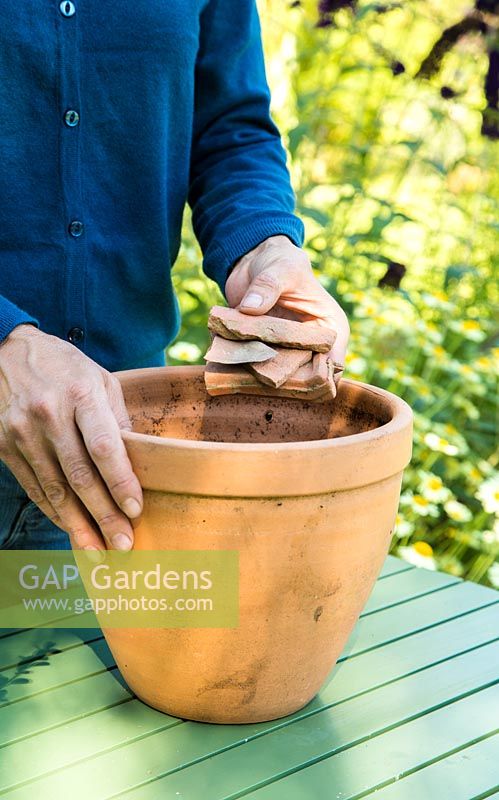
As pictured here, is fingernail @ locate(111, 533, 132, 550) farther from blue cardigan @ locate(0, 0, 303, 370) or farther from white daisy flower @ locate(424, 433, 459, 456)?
white daisy flower @ locate(424, 433, 459, 456)

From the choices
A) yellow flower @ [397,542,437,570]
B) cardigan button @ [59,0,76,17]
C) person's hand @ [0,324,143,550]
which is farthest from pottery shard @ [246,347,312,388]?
yellow flower @ [397,542,437,570]

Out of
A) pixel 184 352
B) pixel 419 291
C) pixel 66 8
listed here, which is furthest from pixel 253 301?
pixel 419 291

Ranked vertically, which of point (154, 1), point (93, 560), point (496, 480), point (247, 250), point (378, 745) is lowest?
point (496, 480)

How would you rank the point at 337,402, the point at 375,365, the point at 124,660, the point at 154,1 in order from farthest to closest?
the point at 375,365
the point at 154,1
the point at 337,402
the point at 124,660

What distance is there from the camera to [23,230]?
157 centimetres

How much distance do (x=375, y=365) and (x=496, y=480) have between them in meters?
0.51

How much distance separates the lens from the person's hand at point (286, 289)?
147 cm

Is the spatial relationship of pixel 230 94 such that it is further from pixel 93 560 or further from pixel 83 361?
pixel 93 560

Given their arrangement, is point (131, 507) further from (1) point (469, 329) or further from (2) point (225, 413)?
(1) point (469, 329)

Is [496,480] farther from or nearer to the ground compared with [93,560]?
nearer to the ground

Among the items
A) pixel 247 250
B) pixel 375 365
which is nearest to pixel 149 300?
pixel 247 250

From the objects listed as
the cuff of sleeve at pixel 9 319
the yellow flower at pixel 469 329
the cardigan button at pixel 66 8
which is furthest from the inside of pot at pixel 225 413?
the yellow flower at pixel 469 329

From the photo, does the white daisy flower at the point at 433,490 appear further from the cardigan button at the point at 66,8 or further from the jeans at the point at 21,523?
the cardigan button at the point at 66,8

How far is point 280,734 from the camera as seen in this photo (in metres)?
1.28
